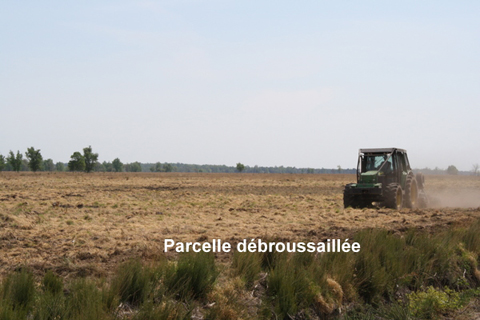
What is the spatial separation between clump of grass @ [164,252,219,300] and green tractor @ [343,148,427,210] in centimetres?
1243

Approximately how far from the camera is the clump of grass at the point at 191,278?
7949mm

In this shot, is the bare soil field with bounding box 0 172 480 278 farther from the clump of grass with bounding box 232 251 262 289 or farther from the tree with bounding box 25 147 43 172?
the tree with bounding box 25 147 43 172

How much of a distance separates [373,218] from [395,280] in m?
7.05

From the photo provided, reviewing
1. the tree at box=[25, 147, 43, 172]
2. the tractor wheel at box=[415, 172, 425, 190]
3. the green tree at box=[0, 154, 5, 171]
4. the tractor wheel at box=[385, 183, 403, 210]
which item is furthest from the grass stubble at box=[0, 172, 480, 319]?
the green tree at box=[0, 154, 5, 171]

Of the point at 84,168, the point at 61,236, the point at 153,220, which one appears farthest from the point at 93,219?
the point at 84,168

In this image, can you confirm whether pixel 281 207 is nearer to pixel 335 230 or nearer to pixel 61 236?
pixel 335 230

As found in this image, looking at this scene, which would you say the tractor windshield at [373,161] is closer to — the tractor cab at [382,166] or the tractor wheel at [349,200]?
the tractor cab at [382,166]

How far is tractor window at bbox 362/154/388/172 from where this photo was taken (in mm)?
20844

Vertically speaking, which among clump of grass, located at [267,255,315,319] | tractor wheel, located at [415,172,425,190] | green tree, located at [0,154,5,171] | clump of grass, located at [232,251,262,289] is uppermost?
green tree, located at [0,154,5,171]

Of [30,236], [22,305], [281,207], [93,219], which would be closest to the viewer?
Answer: [22,305]

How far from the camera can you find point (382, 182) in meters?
20.7

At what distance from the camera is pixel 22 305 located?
21.5 ft

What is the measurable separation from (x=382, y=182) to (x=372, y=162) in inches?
38.4

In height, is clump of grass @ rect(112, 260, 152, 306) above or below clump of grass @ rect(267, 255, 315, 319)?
above
